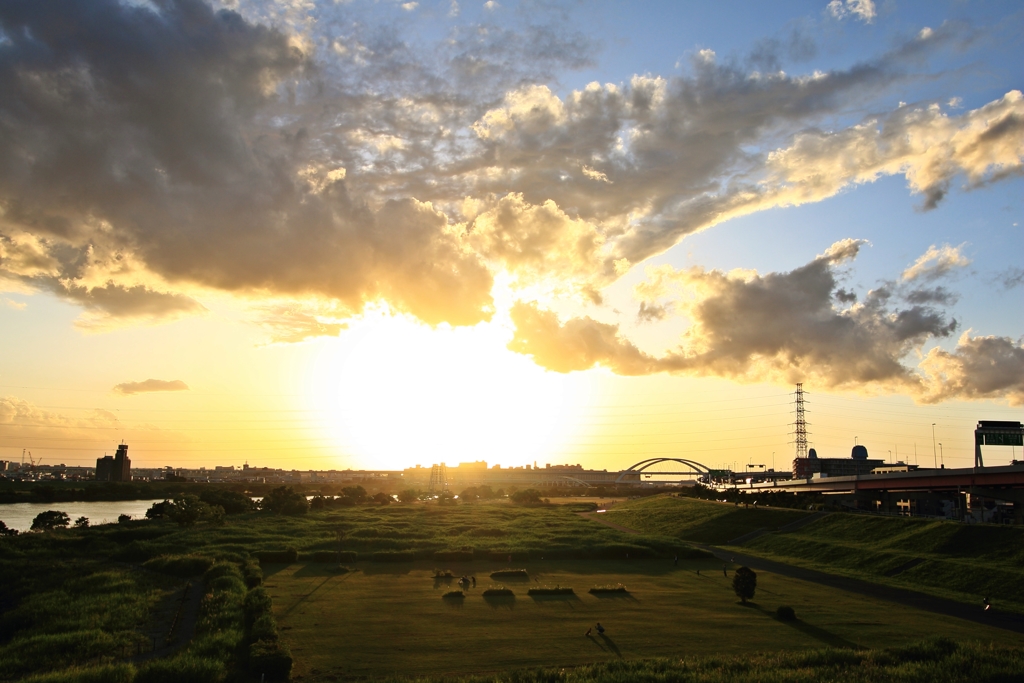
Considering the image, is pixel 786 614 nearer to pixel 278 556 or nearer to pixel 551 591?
pixel 551 591

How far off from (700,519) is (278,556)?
70.2 meters

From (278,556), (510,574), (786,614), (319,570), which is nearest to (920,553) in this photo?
(786,614)

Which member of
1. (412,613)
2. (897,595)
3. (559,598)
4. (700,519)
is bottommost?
(897,595)

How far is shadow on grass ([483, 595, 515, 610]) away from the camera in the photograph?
5219cm

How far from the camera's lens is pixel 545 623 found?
4709 cm

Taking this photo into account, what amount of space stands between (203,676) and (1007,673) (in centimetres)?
4083

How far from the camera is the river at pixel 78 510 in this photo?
123 m

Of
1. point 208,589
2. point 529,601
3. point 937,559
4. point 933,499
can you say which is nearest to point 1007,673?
point 529,601

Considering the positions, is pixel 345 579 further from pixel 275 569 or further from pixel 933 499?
pixel 933 499

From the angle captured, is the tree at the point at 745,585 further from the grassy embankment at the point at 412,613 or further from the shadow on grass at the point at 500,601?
the shadow on grass at the point at 500,601

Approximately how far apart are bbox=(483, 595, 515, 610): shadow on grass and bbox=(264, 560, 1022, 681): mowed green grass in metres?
0.16

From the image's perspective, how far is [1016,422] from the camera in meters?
108

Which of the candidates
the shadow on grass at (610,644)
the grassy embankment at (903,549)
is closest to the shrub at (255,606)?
the shadow on grass at (610,644)

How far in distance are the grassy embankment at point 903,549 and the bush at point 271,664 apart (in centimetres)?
5332
